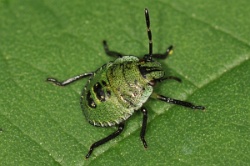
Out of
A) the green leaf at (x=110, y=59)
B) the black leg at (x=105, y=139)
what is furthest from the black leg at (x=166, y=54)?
the black leg at (x=105, y=139)

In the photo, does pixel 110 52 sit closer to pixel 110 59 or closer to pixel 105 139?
pixel 110 59

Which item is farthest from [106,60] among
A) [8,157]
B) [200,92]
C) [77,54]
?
[8,157]

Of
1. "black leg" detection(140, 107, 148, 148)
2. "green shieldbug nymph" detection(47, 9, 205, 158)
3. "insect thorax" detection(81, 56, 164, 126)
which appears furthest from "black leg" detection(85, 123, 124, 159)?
"black leg" detection(140, 107, 148, 148)

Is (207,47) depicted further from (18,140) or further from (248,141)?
(18,140)

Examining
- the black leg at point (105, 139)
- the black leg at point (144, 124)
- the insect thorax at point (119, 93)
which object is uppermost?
the insect thorax at point (119, 93)

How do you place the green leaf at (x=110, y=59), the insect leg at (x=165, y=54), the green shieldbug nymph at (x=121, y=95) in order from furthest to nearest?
1. the insect leg at (x=165, y=54)
2. the green shieldbug nymph at (x=121, y=95)
3. the green leaf at (x=110, y=59)

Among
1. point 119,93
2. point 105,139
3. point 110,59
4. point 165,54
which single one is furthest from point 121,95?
point 165,54

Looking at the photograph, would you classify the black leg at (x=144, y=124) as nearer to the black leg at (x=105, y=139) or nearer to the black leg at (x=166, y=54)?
the black leg at (x=105, y=139)
